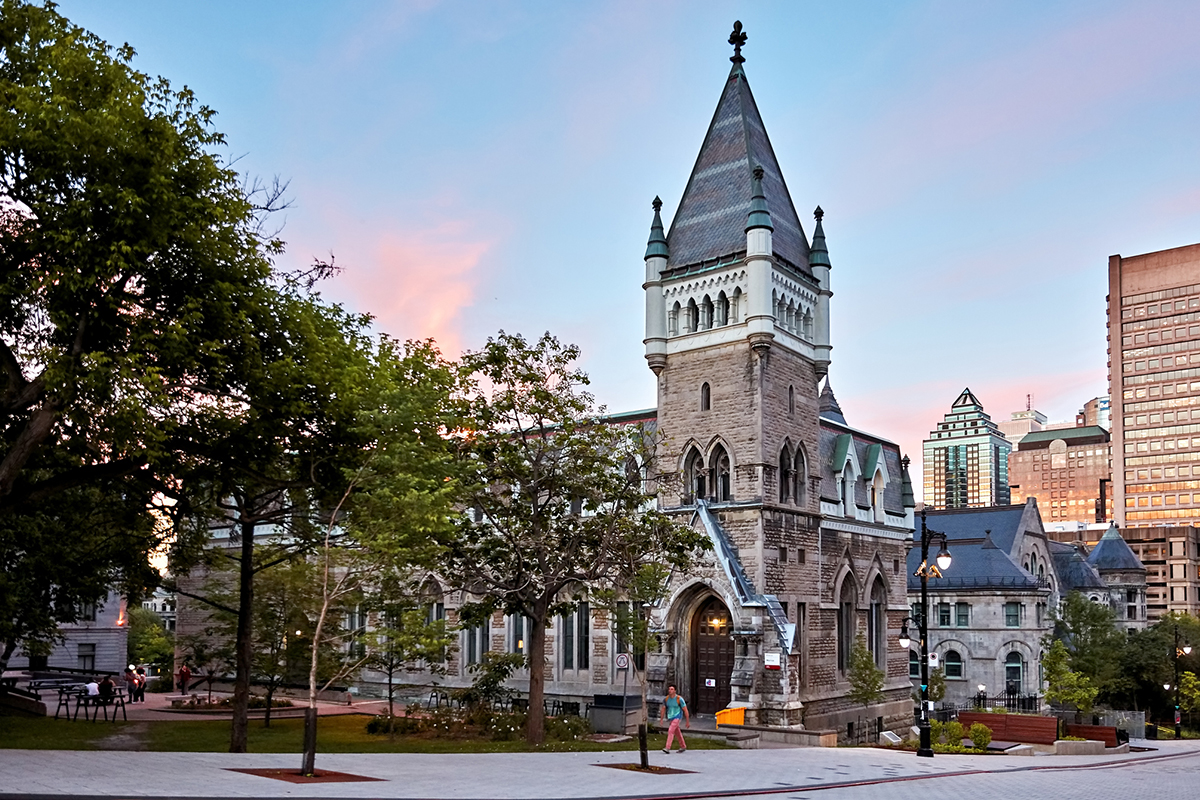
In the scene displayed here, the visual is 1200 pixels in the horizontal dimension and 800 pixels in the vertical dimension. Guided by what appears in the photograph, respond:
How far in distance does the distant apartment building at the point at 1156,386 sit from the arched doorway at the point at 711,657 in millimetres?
133081

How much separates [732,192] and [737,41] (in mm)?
7727

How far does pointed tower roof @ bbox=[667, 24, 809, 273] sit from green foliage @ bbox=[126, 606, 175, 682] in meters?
39.0

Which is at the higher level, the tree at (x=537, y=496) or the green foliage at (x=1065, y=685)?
the tree at (x=537, y=496)

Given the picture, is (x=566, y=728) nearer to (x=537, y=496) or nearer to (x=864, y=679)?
(x=537, y=496)

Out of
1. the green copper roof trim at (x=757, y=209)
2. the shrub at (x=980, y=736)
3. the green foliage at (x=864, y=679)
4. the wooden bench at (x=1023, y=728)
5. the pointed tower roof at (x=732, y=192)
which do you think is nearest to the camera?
the shrub at (x=980, y=736)

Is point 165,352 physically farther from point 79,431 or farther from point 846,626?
point 846,626

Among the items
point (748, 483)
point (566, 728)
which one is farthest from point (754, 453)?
point (566, 728)

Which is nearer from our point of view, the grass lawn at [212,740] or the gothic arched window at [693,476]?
the grass lawn at [212,740]

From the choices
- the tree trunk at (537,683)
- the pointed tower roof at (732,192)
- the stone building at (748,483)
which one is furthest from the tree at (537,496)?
the pointed tower roof at (732,192)

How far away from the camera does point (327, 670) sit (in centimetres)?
3316

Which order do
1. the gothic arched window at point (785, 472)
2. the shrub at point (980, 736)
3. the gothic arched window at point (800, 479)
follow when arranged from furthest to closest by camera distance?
the gothic arched window at point (800, 479) → the gothic arched window at point (785, 472) → the shrub at point (980, 736)

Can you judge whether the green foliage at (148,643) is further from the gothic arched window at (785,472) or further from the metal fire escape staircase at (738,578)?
the gothic arched window at (785,472)

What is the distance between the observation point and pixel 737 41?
4506cm

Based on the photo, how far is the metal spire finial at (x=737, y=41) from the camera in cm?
4481
